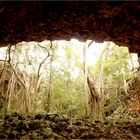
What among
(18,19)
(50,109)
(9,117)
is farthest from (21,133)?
(50,109)

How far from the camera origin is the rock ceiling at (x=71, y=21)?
480 centimetres

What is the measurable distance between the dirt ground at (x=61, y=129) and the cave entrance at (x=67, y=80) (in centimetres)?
124

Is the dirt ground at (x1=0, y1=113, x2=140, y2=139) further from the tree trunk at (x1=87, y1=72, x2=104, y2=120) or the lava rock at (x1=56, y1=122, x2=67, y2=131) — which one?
the tree trunk at (x1=87, y1=72, x2=104, y2=120)

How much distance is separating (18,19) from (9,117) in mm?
2989

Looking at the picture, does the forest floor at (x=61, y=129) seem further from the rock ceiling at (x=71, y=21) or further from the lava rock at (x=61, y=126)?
the rock ceiling at (x=71, y=21)

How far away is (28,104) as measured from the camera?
8.95 m

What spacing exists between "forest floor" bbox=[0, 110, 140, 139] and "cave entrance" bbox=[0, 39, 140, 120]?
4.09ft

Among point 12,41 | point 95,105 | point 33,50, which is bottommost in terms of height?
point 95,105

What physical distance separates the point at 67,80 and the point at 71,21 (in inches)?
346

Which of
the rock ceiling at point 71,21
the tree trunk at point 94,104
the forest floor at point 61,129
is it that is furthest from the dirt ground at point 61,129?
the rock ceiling at point 71,21

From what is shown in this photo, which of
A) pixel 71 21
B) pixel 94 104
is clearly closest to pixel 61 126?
pixel 94 104

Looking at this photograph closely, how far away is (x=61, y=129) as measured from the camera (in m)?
6.71

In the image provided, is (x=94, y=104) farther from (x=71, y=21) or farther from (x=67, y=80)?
(x=67, y=80)

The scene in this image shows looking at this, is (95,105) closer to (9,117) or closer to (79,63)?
(9,117)
